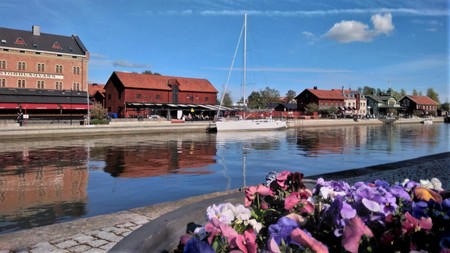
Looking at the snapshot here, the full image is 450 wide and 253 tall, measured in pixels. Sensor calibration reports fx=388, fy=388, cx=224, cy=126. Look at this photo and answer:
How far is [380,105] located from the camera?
413 ft

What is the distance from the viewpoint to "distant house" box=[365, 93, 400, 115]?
125688 millimetres

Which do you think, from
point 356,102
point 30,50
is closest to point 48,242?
point 30,50

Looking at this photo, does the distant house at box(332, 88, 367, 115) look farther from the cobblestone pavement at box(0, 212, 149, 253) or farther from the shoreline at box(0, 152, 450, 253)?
the cobblestone pavement at box(0, 212, 149, 253)

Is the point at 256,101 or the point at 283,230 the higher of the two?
the point at 256,101

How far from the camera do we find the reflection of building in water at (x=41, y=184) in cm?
1055

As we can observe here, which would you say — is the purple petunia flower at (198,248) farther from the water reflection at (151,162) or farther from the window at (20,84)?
the window at (20,84)

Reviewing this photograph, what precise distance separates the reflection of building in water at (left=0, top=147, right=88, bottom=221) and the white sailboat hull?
93.4 feet

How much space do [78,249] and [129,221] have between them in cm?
131

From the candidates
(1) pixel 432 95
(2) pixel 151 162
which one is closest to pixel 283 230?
(2) pixel 151 162

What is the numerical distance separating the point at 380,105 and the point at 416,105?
53.5 feet

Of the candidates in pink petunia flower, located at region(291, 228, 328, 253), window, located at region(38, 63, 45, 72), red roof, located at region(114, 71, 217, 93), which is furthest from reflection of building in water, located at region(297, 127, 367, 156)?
window, located at region(38, 63, 45, 72)

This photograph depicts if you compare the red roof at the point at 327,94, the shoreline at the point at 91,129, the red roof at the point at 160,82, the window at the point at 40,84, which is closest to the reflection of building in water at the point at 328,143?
the shoreline at the point at 91,129

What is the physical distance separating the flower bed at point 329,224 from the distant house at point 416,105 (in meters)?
143

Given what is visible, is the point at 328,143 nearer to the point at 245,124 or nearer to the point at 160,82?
the point at 245,124
